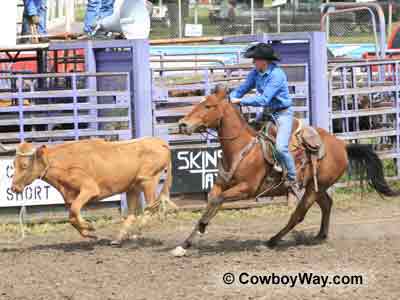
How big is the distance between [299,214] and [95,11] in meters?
5.24

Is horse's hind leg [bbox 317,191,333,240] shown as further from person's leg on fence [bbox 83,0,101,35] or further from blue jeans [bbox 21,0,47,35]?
blue jeans [bbox 21,0,47,35]

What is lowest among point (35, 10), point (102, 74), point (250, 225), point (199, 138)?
point (250, 225)

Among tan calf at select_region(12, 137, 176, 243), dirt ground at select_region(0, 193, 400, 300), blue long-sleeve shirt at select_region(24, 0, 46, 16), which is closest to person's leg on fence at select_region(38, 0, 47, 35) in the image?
blue long-sleeve shirt at select_region(24, 0, 46, 16)

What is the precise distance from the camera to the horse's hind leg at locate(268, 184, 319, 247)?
9469 mm

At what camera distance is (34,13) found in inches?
543

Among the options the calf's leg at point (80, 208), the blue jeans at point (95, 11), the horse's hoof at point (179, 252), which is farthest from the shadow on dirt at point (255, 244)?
the blue jeans at point (95, 11)

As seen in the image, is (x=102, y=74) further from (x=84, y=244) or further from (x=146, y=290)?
(x=146, y=290)

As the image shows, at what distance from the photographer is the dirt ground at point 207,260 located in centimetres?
736

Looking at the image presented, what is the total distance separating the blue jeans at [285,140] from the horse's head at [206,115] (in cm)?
60

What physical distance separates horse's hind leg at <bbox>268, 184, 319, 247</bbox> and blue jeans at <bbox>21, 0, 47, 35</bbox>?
591 centimetres

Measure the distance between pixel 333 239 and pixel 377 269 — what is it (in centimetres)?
186

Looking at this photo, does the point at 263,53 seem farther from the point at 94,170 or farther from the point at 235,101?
the point at 94,170

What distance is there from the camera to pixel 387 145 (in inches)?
547

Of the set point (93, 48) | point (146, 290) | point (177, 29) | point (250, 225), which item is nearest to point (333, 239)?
point (250, 225)
